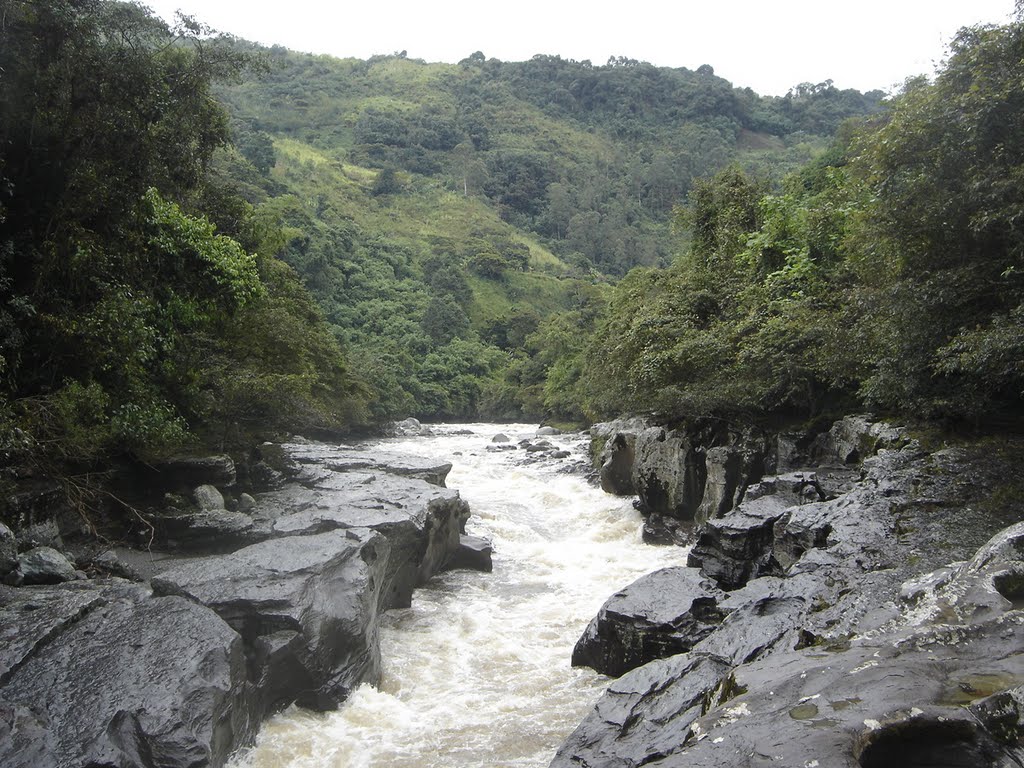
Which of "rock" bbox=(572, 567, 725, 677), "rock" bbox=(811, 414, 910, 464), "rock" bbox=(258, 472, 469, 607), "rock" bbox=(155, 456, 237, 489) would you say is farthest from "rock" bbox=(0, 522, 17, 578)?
"rock" bbox=(811, 414, 910, 464)

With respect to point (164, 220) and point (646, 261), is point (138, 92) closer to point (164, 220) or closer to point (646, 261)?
point (164, 220)

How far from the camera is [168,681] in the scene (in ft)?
21.0

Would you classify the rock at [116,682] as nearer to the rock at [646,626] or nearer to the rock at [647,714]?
the rock at [647,714]

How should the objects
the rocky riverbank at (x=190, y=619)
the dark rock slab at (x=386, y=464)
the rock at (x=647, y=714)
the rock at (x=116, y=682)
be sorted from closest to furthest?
the rock at (x=647, y=714) → the rock at (x=116, y=682) → the rocky riverbank at (x=190, y=619) → the dark rock slab at (x=386, y=464)

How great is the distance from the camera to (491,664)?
956cm

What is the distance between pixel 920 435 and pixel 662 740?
8.97 metres

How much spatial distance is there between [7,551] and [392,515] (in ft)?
18.8

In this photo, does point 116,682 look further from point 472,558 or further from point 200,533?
point 472,558

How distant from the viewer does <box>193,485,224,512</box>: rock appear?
12.2 m

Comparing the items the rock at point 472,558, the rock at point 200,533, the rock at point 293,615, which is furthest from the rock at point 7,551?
the rock at point 472,558

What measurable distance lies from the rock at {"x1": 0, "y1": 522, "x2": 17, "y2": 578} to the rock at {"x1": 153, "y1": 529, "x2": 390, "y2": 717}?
60.9 inches

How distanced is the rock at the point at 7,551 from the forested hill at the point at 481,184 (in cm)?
1553

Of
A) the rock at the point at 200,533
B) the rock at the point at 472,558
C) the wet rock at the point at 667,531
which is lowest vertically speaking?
the rock at the point at 472,558

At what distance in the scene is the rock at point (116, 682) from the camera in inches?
221
